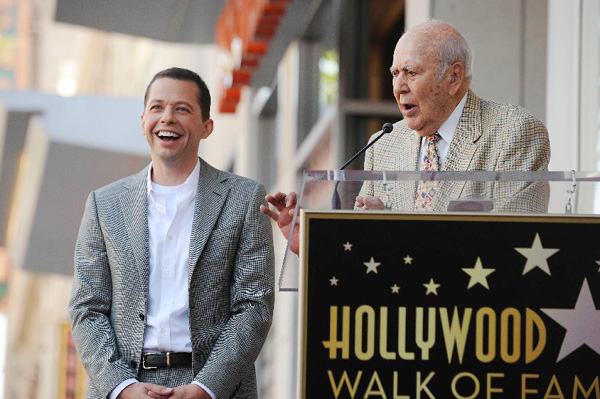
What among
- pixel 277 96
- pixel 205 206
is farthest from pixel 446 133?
pixel 277 96

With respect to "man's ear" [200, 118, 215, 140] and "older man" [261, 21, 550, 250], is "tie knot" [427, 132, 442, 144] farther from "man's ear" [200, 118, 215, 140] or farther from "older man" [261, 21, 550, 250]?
"man's ear" [200, 118, 215, 140]

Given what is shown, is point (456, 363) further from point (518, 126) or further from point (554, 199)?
point (518, 126)

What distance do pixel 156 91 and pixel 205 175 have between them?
0.31 metres

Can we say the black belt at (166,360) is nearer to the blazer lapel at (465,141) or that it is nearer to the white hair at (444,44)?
the blazer lapel at (465,141)

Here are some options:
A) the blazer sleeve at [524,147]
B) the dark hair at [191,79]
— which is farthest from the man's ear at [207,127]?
the blazer sleeve at [524,147]

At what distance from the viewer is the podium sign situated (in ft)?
10.1

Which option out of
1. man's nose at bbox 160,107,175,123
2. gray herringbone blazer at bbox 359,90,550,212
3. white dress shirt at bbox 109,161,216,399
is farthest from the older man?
man's nose at bbox 160,107,175,123

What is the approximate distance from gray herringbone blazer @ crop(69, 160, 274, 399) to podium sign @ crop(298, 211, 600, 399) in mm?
960

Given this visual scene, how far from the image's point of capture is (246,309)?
4.12 metres

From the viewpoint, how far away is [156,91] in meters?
4.22

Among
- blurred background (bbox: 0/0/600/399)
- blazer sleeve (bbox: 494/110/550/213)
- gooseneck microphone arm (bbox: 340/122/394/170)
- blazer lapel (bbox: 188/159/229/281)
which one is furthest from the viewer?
blurred background (bbox: 0/0/600/399)

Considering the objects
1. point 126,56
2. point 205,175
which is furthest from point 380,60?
point 126,56

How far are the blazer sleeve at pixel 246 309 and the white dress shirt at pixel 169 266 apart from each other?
0.24 ft

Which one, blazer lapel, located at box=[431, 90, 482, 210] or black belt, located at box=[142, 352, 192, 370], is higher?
blazer lapel, located at box=[431, 90, 482, 210]
